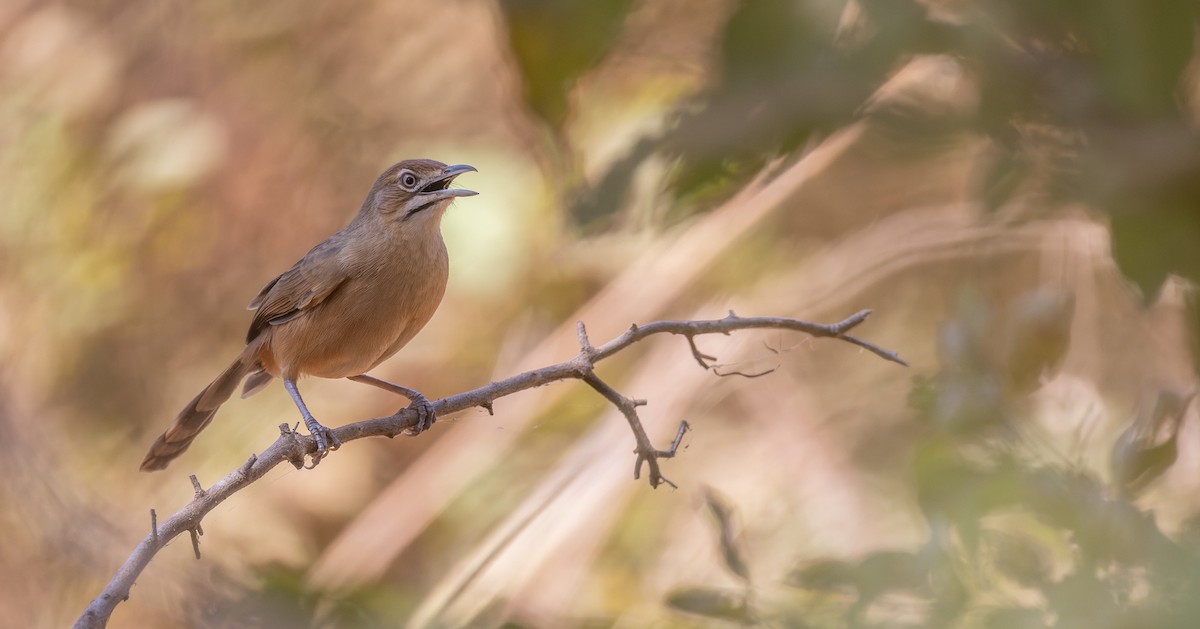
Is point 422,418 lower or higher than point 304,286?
lower

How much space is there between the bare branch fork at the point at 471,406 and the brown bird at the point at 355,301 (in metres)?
0.49

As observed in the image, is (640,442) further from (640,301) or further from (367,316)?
(640,301)

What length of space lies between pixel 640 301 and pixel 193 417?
243 centimetres

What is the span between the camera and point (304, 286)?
3637 millimetres

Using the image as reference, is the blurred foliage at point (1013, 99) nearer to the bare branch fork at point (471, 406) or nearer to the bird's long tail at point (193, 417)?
the bare branch fork at point (471, 406)

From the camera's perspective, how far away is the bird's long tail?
3.92 meters

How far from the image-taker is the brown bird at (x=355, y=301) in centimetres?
346

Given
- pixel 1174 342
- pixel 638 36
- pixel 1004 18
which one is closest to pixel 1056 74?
pixel 1004 18

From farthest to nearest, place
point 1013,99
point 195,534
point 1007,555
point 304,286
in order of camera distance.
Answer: point 304,286 → point 195,534 → point 1007,555 → point 1013,99

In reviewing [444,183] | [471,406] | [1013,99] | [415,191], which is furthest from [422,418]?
[1013,99]

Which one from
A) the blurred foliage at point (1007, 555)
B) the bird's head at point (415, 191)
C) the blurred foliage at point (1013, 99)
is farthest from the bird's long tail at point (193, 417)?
the blurred foliage at point (1013, 99)

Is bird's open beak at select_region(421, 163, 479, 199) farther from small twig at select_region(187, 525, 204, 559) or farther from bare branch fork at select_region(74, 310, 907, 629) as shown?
small twig at select_region(187, 525, 204, 559)

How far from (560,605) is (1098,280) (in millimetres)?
2992

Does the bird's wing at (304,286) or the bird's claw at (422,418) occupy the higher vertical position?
the bird's wing at (304,286)
